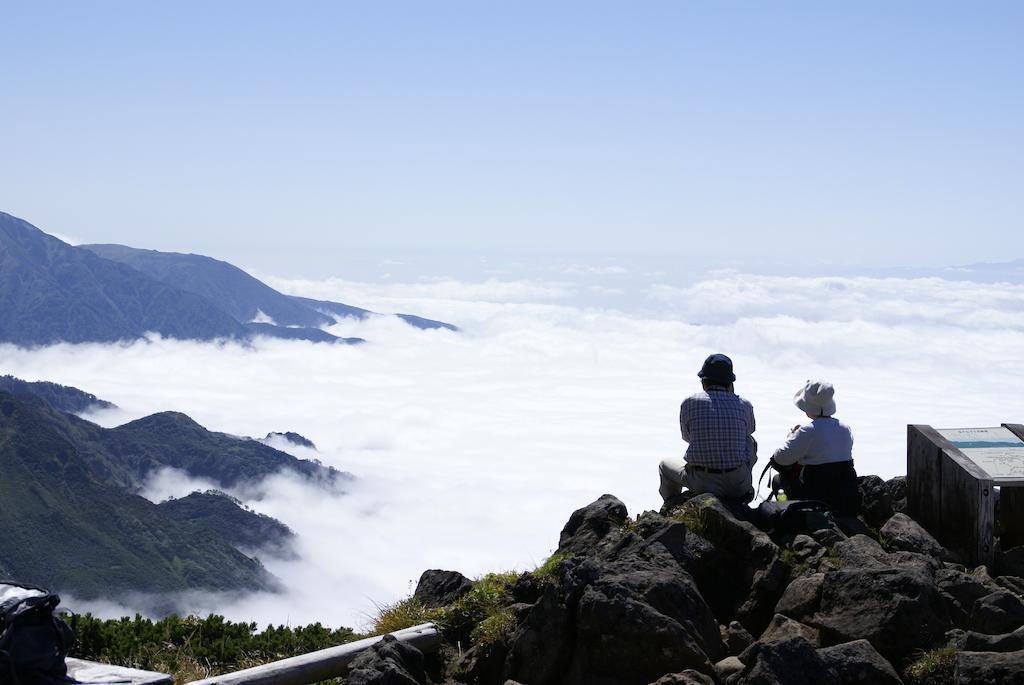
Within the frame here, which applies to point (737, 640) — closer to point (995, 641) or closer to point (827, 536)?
point (995, 641)

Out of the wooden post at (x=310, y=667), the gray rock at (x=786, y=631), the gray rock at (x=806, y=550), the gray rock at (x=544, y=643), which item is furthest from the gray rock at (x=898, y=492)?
the wooden post at (x=310, y=667)

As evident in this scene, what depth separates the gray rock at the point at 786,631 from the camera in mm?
7520

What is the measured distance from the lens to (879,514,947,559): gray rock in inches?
392

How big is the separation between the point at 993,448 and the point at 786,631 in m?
5.59

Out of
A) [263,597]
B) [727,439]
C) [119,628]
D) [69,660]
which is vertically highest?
[727,439]

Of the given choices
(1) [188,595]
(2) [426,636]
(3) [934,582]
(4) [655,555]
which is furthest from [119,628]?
(1) [188,595]

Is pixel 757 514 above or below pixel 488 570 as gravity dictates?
above

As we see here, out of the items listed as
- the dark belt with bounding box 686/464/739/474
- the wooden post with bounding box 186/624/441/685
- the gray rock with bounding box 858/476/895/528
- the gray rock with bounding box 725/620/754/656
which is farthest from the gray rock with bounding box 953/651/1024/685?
the gray rock with bounding box 858/476/895/528

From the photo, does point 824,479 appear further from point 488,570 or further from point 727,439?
point 488,570

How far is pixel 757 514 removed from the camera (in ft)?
33.3

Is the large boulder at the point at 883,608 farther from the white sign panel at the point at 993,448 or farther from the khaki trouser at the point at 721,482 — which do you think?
the white sign panel at the point at 993,448

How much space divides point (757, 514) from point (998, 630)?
2990mm

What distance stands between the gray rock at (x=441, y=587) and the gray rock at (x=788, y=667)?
365cm

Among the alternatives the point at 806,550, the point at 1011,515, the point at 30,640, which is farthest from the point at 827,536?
the point at 30,640
